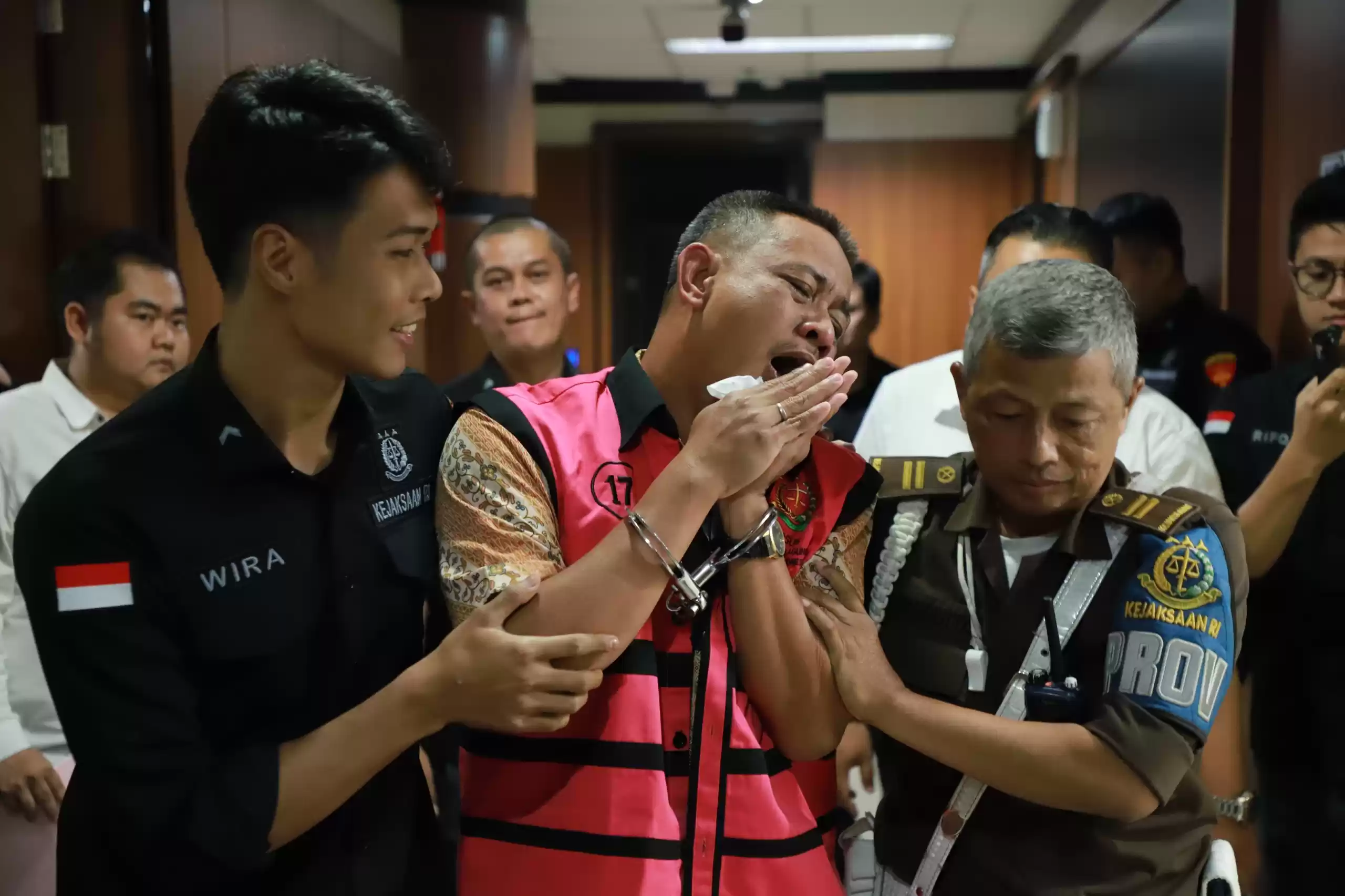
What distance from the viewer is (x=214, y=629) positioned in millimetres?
1147

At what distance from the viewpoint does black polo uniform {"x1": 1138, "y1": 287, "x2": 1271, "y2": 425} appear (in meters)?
2.89

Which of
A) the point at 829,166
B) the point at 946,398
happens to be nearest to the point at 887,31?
the point at 829,166

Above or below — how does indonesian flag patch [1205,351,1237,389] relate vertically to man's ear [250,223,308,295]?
below

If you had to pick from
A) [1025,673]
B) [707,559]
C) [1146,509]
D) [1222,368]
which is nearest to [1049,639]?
[1025,673]

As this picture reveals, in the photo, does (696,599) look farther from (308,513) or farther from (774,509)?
(308,513)

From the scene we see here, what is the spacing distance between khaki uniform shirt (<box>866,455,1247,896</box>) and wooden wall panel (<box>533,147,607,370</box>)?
5.99m

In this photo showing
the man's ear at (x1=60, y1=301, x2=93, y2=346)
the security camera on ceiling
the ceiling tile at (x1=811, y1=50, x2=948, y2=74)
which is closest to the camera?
the man's ear at (x1=60, y1=301, x2=93, y2=346)

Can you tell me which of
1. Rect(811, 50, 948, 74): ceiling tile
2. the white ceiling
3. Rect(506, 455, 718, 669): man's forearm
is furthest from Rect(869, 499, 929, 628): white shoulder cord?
Rect(811, 50, 948, 74): ceiling tile

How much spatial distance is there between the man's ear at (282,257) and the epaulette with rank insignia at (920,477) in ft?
2.57

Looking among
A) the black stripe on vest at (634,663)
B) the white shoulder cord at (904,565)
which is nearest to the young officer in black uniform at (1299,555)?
the white shoulder cord at (904,565)

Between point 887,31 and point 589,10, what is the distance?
1.62 meters

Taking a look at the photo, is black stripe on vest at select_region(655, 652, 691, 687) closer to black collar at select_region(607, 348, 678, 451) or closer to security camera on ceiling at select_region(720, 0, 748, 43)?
black collar at select_region(607, 348, 678, 451)

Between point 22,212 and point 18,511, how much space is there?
1083 millimetres

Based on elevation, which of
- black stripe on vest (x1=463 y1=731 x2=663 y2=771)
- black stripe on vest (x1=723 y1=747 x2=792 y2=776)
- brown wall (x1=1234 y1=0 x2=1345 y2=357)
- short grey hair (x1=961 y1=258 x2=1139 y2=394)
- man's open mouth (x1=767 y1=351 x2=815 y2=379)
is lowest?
black stripe on vest (x1=723 y1=747 x2=792 y2=776)
